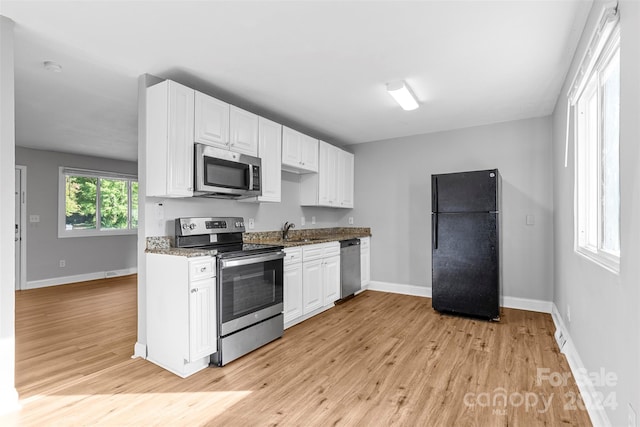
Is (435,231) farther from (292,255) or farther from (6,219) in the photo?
(6,219)

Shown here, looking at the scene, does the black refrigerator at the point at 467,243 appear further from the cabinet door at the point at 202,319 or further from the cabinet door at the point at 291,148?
the cabinet door at the point at 202,319

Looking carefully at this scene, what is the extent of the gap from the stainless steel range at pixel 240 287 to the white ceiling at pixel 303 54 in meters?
1.36

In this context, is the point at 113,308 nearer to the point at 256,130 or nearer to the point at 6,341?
the point at 6,341

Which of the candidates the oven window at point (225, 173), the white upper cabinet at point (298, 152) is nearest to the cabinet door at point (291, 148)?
the white upper cabinet at point (298, 152)

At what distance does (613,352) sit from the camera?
1.60m

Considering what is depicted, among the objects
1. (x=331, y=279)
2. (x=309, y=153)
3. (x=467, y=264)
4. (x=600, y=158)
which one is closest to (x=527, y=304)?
(x=467, y=264)

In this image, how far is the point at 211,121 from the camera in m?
2.92

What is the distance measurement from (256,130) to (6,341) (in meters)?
2.50

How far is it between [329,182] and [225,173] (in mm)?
1994

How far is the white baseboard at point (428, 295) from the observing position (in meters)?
3.98

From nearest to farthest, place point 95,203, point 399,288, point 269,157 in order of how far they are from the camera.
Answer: point 269,157 → point 399,288 → point 95,203

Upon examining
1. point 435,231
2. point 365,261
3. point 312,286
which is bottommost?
point 312,286

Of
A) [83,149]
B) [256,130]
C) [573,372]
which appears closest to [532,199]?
[573,372]

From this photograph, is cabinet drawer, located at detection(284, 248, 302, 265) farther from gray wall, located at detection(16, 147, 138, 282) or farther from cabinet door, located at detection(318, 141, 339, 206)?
gray wall, located at detection(16, 147, 138, 282)
